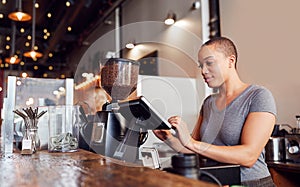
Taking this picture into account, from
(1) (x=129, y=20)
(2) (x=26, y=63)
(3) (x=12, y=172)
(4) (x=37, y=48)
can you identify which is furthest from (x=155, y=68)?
(2) (x=26, y=63)

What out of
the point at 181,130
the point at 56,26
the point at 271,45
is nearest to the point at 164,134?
the point at 181,130

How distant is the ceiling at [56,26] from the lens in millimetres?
6102

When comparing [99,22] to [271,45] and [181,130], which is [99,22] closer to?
[271,45]

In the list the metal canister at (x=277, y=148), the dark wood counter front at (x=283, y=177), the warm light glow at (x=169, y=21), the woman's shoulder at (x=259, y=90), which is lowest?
the dark wood counter front at (x=283, y=177)

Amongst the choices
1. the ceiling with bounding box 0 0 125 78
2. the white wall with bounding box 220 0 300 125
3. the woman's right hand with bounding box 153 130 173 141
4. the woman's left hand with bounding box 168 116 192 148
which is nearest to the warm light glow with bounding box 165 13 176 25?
the white wall with bounding box 220 0 300 125

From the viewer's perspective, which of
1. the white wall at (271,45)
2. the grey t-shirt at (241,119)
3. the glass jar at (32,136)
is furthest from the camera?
the white wall at (271,45)

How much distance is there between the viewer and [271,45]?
2.83m

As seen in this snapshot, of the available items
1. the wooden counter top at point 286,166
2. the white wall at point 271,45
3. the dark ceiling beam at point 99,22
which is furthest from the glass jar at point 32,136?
the dark ceiling beam at point 99,22

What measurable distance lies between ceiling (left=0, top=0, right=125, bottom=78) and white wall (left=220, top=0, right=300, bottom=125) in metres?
3.03

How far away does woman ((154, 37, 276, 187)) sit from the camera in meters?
1.36

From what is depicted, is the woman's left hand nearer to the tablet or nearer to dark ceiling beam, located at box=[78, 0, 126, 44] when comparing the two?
the tablet

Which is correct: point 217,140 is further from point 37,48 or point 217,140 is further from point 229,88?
point 37,48

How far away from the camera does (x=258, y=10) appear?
9.84 feet

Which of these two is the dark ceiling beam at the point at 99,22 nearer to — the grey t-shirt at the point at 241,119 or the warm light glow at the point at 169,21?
the warm light glow at the point at 169,21
